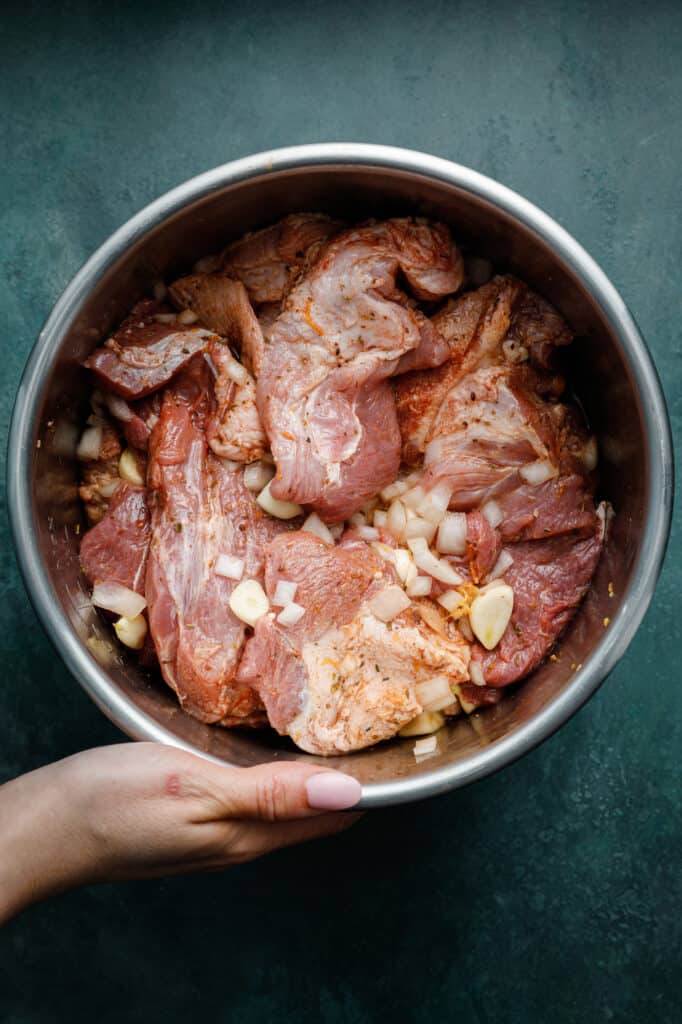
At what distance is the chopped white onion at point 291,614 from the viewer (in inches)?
94.0

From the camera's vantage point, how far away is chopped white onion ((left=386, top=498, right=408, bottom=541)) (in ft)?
8.27

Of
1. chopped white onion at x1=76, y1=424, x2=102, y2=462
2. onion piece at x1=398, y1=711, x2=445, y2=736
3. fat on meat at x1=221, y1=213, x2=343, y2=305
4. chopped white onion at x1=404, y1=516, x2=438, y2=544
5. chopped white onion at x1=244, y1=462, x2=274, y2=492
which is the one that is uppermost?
fat on meat at x1=221, y1=213, x2=343, y2=305

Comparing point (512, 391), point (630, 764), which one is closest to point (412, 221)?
point (512, 391)

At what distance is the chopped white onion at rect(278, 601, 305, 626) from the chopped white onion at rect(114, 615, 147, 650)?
1.41ft

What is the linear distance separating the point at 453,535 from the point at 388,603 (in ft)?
0.94

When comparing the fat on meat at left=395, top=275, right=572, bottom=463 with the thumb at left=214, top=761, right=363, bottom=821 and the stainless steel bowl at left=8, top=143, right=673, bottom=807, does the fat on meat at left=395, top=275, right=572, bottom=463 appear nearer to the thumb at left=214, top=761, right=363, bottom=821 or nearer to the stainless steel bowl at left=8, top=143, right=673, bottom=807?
the stainless steel bowl at left=8, top=143, right=673, bottom=807

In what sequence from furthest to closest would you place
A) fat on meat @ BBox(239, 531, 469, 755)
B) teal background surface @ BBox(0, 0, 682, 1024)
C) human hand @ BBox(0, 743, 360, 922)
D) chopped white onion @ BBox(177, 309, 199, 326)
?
1. teal background surface @ BBox(0, 0, 682, 1024)
2. chopped white onion @ BBox(177, 309, 199, 326)
3. fat on meat @ BBox(239, 531, 469, 755)
4. human hand @ BBox(0, 743, 360, 922)

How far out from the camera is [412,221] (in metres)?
2.45

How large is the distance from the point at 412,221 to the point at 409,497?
31.3 inches

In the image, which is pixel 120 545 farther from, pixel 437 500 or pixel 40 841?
pixel 437 500

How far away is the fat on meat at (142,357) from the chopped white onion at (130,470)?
0.64ft

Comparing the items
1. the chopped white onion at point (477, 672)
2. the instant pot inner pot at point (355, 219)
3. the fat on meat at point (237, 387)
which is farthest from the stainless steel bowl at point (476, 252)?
the fat on meat at point (237, 387)

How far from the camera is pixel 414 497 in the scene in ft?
8.28

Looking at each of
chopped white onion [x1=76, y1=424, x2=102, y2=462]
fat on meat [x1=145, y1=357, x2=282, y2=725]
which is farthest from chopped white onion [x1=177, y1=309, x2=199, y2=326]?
chopped white onion [x1=76, y1=424, x2=102, y2=462]
